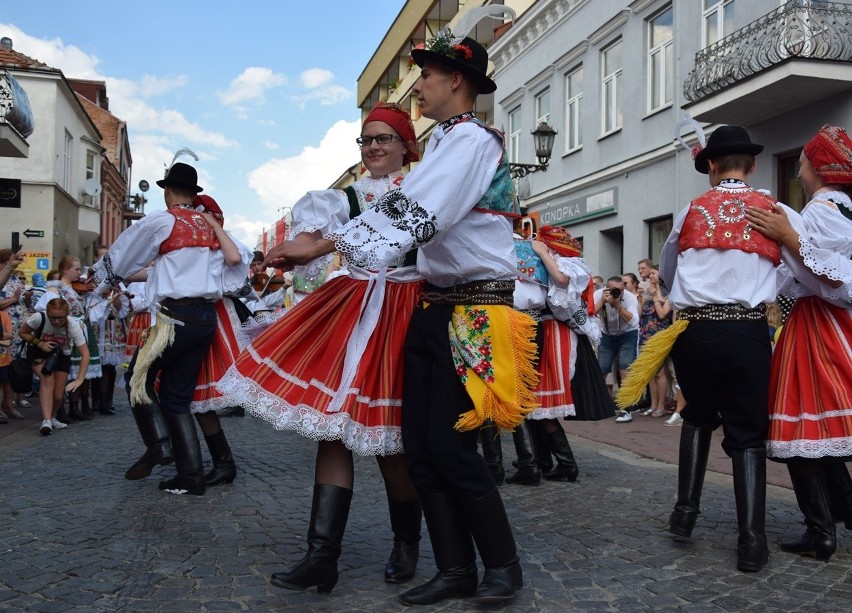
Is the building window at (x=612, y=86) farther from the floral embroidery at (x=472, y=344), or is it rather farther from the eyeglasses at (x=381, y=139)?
the floral embroidery at (x=472, y=344)

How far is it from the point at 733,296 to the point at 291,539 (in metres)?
2.46

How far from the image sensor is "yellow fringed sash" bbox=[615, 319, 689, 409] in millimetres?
4555

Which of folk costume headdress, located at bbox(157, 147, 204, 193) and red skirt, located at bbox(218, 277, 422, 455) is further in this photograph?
folk costume headdress, located at bbox(157, 147, 204, 193)

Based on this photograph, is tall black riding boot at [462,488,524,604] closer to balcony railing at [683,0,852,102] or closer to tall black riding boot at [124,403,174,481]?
tall black riding boot at [124,403,174,481]

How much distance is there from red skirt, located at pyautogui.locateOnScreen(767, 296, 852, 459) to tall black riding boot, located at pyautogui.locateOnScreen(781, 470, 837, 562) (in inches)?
10.9

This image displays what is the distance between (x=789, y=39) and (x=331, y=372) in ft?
35.0

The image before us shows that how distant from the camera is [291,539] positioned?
461cm

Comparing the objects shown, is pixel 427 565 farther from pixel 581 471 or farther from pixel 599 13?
pixel 599 13

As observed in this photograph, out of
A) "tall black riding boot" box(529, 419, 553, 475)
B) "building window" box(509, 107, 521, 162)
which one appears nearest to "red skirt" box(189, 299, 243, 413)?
"tall black riding boot" box(529, 419, 553, 475)

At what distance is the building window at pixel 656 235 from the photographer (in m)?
17.0

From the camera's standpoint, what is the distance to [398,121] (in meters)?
4.34

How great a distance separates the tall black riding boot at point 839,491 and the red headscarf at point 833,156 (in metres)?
1.47

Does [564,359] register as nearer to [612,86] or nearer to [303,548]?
[303,548]

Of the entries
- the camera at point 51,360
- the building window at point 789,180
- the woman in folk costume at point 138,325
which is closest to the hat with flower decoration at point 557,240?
the woman in folk costume at point 138,325
